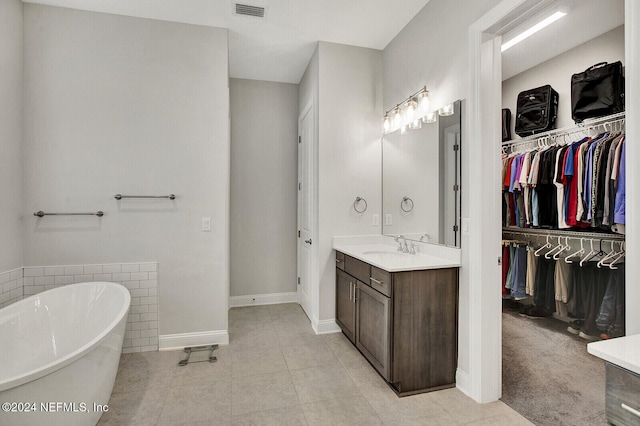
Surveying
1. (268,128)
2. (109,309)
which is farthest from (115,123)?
(268,128)

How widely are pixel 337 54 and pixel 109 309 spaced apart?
9.79 feet

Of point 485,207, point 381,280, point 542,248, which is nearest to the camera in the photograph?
point 485,207

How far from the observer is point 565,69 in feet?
11.2

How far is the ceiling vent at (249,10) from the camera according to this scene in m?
2.68

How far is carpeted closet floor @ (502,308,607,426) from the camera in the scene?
77.6 inches

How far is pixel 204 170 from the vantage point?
9.84 ft

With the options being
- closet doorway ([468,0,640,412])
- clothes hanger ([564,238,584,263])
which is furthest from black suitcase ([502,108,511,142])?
closet doorway ([468,0,640,412])

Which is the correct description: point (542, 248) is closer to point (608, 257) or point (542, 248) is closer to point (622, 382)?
point (608, 257)

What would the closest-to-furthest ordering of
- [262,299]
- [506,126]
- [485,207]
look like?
[485,207], [506,126], [262,299]

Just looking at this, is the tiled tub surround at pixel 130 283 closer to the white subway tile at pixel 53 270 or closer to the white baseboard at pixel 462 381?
the white subway tile at pixel 53 270

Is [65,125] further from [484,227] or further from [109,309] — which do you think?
[484,227]

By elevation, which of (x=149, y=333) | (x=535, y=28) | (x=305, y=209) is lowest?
(x=149, y=333)

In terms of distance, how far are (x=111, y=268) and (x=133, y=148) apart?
1054 millimetres

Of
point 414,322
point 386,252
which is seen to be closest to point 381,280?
point 414,322
